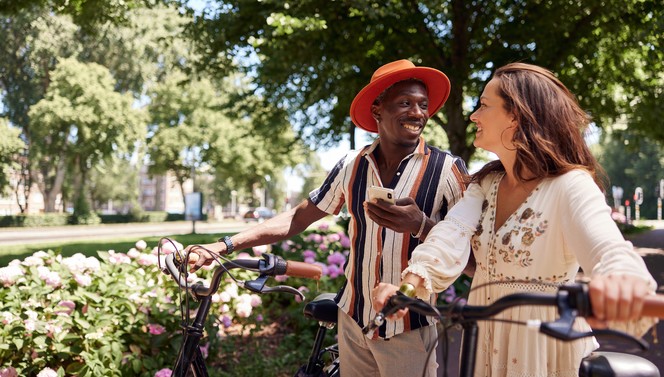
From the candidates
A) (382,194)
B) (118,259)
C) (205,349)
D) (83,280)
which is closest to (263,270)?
(382,194)

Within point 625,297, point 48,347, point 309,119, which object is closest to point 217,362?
point 48,347

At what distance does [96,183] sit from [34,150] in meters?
26.6

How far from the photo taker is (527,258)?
1932 mm

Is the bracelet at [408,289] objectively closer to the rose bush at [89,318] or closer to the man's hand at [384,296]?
the man's hand at [384,296]

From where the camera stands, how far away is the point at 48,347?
4.23 m

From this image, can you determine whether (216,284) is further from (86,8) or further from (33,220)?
(33,220)

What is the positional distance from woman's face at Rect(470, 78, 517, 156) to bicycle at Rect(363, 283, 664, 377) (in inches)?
26.8

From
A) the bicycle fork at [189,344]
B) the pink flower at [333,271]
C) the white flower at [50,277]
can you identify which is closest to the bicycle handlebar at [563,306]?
the bicycle fork at [189,344]

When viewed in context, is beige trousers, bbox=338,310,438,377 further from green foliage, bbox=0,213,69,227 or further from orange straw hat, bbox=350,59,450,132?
green foliage, bbox=0,213,69,227

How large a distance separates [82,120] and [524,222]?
38.1m

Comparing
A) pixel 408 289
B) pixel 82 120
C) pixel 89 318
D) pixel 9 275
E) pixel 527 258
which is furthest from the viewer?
pixel 82 120

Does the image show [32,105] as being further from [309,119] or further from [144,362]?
[144,362]

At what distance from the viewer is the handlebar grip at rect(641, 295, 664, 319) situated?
1.33 m

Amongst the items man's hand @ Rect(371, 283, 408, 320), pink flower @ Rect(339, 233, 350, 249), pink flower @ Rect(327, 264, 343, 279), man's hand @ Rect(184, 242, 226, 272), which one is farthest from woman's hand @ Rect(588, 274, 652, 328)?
pink flower @ Rect(339, 233, 350, 249)
